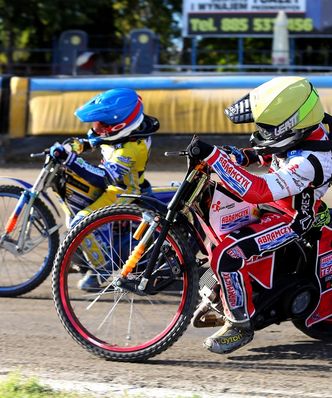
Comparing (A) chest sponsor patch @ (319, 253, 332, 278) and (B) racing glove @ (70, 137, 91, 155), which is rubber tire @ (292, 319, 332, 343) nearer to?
(A) chest sponsor patch @ (319, 253, 332, 278)

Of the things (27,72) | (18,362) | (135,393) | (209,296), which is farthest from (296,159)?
(27,72)

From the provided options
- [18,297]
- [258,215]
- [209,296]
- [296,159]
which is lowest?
[18,297]

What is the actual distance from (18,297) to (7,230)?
49 centimetres

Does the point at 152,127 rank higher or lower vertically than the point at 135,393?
higher

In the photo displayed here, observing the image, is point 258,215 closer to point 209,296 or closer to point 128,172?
point 209,296

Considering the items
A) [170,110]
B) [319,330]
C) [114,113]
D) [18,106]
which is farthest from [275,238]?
[18,106]

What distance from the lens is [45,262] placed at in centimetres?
621

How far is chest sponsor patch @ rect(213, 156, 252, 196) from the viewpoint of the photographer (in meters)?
4.43

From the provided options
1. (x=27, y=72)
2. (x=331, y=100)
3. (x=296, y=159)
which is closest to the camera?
(x=296, y=159)

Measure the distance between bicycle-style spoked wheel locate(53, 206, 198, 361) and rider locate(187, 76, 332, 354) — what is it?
0.73 feet

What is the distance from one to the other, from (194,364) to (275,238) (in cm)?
82

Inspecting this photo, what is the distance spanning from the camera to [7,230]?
6.24 meters

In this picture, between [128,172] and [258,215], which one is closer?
[258,215]

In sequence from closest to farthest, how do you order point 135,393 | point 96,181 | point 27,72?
point 135,393
point 96,181
point 27,72
